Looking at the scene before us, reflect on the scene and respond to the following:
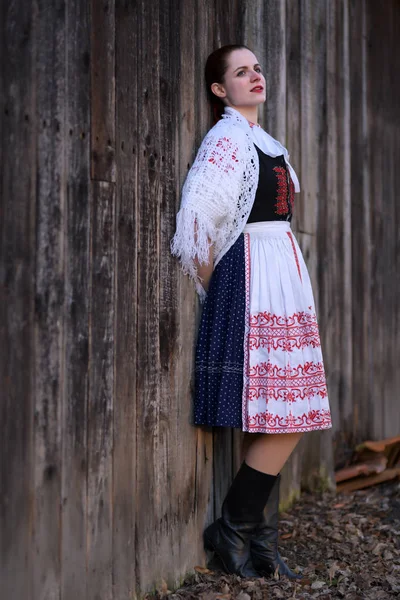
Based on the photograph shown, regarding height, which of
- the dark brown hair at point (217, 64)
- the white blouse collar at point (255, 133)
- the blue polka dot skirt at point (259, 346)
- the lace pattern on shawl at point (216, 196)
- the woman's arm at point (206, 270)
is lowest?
the blue polka dot skirt at point (259, 346)

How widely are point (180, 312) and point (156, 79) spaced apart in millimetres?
812

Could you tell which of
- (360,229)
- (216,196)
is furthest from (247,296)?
(360,229)

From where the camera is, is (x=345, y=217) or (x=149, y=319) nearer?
(x=149, y=319)

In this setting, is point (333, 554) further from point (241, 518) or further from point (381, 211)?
point (381, 211)

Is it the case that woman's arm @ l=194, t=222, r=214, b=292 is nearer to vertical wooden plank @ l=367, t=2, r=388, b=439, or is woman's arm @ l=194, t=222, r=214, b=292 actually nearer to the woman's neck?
the woman's neck

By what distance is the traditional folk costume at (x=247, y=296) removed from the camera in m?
2.92

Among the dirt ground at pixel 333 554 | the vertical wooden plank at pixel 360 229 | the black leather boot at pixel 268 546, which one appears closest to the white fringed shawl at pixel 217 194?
the black leather boot at pixel 268 546

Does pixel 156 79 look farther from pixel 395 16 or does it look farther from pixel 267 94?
→ pixel 395 16

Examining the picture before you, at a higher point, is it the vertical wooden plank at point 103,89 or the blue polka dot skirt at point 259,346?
the vertical wooden plank at point 103,89

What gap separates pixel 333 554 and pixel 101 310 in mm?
1590

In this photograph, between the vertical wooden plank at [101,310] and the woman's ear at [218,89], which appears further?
the woman's ear at [218,89]

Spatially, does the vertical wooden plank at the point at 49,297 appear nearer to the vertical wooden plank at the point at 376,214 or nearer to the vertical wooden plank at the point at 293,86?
the vertical wooden plank at the point at 293,86

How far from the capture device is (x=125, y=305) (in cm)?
268

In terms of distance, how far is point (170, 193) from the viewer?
2.93 meters
